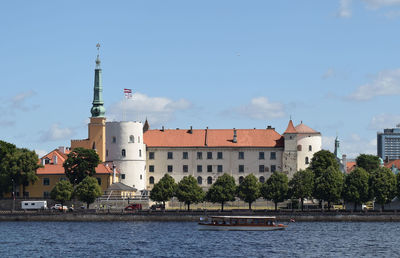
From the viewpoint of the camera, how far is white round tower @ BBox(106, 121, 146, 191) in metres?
149

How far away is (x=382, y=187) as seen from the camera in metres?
122

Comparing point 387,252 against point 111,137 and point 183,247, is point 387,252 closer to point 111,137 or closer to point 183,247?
point 183,247

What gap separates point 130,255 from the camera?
7538cm

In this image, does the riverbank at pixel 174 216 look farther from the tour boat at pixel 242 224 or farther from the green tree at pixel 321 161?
the green tree at pixel 321 161

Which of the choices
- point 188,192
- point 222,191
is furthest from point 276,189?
point 188,192

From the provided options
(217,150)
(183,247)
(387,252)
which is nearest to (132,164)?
(217,150)

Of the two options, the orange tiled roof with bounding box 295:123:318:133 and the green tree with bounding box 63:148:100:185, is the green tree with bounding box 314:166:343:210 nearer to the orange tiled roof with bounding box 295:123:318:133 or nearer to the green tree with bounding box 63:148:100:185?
the orange tiled roof with bounding box 295:123:318:133

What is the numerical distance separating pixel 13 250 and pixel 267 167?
263 feet

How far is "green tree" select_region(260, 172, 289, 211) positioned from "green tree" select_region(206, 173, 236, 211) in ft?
16.3

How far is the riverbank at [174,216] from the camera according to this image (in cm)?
11556

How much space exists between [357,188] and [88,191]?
135ft

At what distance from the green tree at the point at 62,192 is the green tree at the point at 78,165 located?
7.32 metres

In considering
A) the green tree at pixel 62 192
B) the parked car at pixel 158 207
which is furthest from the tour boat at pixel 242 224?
the green tree at pixel 62 192

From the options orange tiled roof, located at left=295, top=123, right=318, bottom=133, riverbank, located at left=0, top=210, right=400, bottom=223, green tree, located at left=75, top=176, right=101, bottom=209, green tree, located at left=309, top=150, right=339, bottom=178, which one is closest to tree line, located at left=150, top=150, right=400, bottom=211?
riverbank, located at left=0, top=210, right=400, bottom=223
